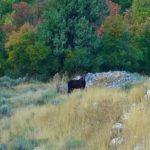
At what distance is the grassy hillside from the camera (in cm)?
952

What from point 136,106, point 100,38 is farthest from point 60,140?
point 100,38

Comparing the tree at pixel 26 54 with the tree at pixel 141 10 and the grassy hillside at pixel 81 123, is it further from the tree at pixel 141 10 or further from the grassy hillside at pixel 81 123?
the grassy hillside at pixel 81 123

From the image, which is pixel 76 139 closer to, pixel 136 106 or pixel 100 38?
pixel 136 106

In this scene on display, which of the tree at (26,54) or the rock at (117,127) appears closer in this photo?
the rock at (117,127)

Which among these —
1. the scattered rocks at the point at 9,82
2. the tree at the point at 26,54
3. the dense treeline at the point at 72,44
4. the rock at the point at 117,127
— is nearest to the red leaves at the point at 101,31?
the dense treeline at the point at 72,44

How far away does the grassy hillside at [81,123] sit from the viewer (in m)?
9.52

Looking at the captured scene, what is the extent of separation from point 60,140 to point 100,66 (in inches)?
767

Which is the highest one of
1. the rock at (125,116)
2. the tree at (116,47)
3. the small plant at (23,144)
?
the rock at (125,116)

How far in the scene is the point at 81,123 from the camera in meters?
11.2

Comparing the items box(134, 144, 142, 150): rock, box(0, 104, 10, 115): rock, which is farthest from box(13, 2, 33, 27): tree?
box(134, 144, 142, 150): rock

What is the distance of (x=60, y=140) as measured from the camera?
10.3 metres

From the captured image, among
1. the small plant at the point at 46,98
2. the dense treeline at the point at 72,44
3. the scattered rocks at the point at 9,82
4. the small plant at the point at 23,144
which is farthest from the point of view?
the dense treeline at the point at 72,44

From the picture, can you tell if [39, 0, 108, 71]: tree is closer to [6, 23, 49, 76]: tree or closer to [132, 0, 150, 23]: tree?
[6, 23, 49, 76]: tree

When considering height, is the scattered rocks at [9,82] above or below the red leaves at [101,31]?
below
